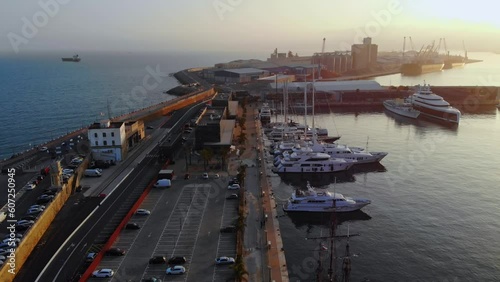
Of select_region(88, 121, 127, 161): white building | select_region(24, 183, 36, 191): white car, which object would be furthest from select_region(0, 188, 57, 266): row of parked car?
select_region(88, 121, 127, 161): white building

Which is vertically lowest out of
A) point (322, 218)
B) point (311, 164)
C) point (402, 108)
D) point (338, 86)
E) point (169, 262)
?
point (322, 218)

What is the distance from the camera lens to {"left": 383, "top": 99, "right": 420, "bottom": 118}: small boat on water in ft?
179

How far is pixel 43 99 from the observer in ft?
243

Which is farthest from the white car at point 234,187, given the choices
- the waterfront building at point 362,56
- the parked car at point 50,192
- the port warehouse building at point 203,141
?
the waterfront building at point 362,56

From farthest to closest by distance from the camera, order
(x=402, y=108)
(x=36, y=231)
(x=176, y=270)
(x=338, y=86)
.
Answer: (x=338, y=86)
(x=402, y=108)
(x=36, y=231)
(x=176, y=270)

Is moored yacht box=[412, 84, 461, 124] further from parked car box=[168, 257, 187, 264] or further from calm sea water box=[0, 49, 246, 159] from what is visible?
parked car box=[168, 257, 187, 264]

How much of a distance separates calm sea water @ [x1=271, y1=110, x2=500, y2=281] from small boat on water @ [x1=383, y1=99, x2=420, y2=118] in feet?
48.5

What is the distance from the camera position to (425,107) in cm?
5600

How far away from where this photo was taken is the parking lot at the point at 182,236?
16094 mm

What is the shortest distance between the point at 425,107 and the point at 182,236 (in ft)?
152

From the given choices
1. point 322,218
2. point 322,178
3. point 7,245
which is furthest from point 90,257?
point 322,178

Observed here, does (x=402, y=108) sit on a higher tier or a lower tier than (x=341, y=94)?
lower

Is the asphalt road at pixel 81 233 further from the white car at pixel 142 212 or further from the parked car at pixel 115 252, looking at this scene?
the parked car at pixel 115 252

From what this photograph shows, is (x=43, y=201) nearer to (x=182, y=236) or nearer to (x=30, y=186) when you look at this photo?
(x=30, y=186)
